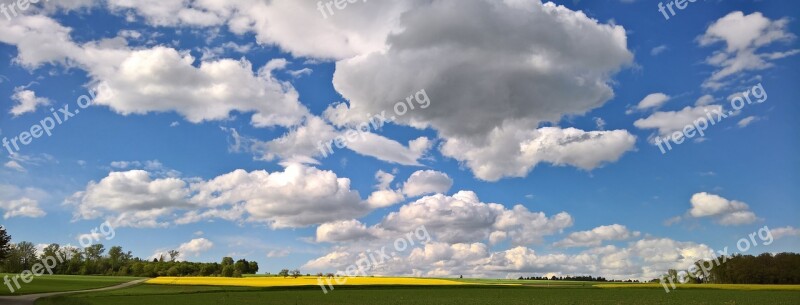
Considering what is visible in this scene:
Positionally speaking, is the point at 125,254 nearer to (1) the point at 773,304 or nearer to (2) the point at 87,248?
(2) the point at 87,248

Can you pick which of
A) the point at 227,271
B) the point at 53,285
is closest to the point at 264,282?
the point at 53,285

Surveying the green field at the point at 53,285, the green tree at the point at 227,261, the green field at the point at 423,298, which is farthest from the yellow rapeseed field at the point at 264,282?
the green tree at the point at 227,261

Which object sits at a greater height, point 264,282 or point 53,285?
point 264,282

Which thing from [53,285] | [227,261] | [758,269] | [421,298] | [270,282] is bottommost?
[421,298]

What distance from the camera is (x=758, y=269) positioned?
136 meters

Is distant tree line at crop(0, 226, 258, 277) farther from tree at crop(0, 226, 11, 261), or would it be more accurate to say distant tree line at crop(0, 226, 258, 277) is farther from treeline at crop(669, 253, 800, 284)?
treeline at crop(669, 253, 800, 284)

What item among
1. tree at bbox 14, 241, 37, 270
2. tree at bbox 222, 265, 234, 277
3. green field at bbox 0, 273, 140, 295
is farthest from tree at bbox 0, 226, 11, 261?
tree at bbox 14, 241, 37, 270

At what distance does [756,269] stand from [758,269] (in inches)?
17.0

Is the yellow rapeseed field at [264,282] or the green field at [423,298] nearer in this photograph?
the green field at [423,298]

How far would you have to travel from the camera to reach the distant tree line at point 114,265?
15838 centimetres

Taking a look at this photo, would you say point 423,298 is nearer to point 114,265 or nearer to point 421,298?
point 421,298

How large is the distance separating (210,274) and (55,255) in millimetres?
62074

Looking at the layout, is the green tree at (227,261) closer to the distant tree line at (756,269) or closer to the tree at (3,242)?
the tree at (3,242)

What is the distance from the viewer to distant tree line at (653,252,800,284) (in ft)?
437
